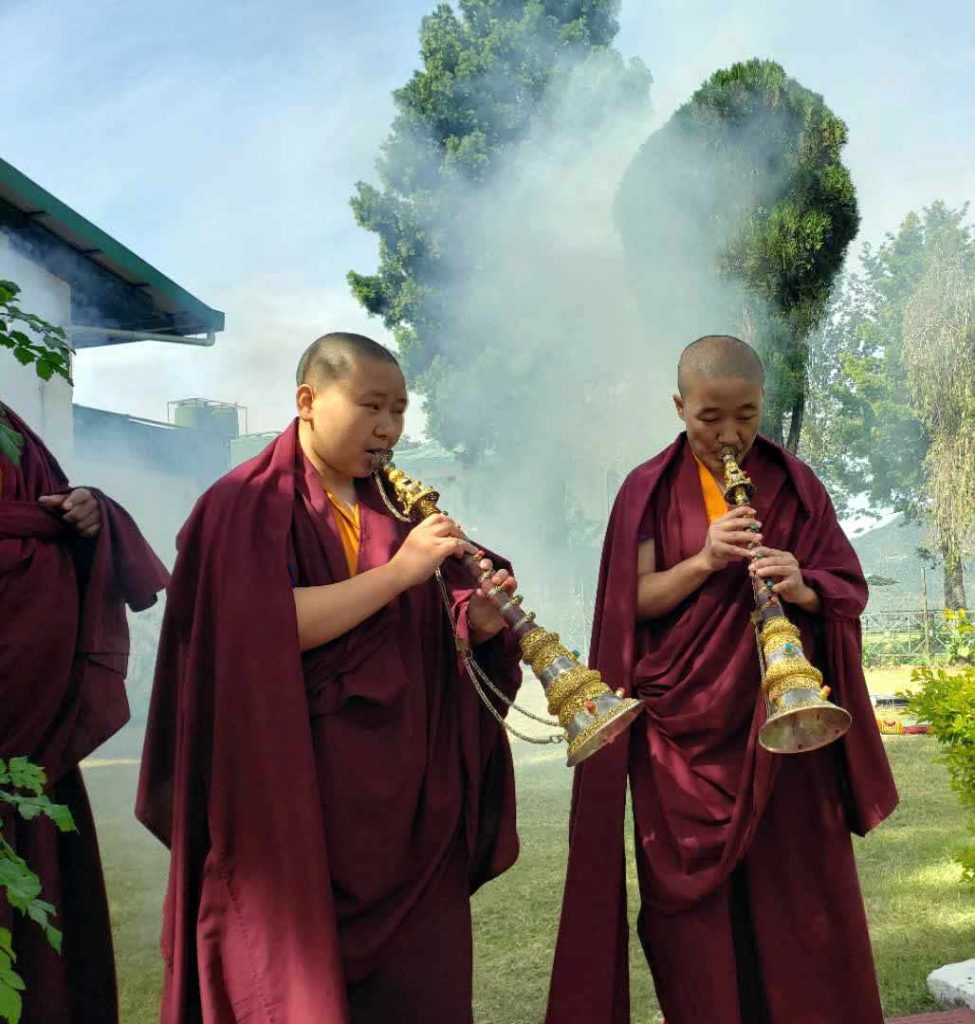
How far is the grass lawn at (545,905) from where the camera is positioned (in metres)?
3.93

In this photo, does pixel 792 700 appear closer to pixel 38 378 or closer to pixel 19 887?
pixel 19 887

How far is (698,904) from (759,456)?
4.03ft

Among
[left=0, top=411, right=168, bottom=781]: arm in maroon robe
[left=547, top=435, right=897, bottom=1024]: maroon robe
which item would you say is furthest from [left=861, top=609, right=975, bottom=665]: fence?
[left=0, top=411, right=168, bottom=781]: arm in maroon robe

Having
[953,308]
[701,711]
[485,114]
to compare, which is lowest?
[701,711]

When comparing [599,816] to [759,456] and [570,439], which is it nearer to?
[759,456]

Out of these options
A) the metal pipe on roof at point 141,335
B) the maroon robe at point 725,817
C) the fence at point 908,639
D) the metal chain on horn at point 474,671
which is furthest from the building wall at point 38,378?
the fence at point 908,639

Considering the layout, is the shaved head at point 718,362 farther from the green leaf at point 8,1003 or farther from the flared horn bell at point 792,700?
the green leaf at point 8,1003

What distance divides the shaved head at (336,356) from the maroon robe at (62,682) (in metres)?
0.84

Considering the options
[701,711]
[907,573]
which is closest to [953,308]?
[701,711]

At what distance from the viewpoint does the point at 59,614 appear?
286 centimetres

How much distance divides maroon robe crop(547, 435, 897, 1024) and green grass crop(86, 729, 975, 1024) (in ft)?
3.13

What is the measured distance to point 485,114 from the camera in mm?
17016

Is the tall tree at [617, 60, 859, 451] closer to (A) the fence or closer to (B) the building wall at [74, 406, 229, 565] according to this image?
(B) the building wall at [74, 406, 229, 565]

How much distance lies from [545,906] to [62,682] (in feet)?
9.45
